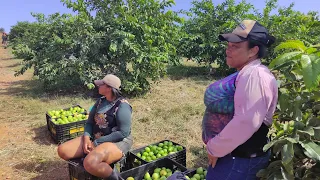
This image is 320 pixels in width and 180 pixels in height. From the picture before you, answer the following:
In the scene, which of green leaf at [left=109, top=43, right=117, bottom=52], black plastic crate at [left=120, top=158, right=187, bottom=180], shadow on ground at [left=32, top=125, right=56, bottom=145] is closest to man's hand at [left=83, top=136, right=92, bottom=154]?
black plastic crate at [left=120, top=158, right=187, bottom=180]

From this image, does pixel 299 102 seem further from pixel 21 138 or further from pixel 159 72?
pixel 159 72

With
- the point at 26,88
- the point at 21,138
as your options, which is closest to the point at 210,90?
the point at 21,138

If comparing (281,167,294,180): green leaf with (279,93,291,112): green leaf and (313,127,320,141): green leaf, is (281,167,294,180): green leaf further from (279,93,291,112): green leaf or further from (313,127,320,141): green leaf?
(279,93,291,112): green leaf

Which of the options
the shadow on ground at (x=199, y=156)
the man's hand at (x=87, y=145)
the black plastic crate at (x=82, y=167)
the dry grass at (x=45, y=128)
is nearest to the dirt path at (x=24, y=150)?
the dry grass at (x=45, y=128)

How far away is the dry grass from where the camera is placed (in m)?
4.62

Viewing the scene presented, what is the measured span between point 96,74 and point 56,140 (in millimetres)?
3296

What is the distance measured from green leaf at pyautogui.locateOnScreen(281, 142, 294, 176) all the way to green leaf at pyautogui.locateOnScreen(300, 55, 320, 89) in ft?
1.21

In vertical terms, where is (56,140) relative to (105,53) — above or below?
below

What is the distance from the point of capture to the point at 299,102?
1.93 m

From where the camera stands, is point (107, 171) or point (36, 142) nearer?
point (107, 171)

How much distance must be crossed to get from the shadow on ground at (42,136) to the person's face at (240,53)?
14.5ft

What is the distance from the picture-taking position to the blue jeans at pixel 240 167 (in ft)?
6.61

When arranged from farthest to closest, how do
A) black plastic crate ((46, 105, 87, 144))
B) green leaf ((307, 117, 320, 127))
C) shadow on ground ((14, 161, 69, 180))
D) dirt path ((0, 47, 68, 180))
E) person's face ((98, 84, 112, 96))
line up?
black plastic crate ((46, 105, 87, 144)), dirt path ((0, 47, 68, 180)), shadow on ground ((14, 161, 69, 180)), person's face ((98, 84, 112, 96)), green leaf ((307, 117, 320, 127))

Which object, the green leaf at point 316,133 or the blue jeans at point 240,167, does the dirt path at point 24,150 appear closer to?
the blue jeans at point 240,167
